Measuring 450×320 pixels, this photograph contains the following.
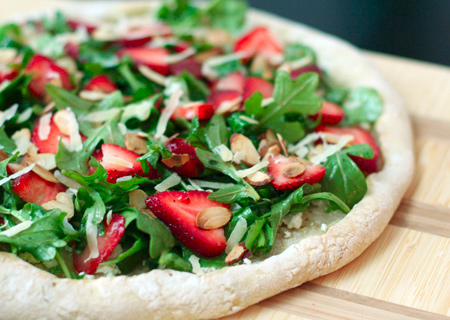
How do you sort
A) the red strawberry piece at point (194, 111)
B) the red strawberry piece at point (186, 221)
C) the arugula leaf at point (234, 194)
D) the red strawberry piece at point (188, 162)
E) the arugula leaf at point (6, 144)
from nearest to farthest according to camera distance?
1. the red strawberry piece at point (186, 221)
2. the arugula leaf at point (234, 194)
3. the red strawberry piece at point (188, 162)
4. the arugula leaf at point (6, 144)
5. the red strawberry piece at point (194, 111)

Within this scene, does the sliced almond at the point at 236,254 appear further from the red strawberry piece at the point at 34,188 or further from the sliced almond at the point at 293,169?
the red strawberry piece at the point at 34,188

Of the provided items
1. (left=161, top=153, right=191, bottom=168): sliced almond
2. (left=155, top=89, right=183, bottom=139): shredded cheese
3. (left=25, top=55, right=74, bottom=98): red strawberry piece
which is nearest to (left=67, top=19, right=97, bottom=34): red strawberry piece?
(left=25, top=55, right=74, bottom=98): red strawberry piece

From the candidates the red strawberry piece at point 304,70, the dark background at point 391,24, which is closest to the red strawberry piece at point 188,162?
the red strawberry piece at point 304,70

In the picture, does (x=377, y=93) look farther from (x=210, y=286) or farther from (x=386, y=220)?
(x=210, y=286)

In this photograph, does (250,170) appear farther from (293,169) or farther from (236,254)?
(236,254)

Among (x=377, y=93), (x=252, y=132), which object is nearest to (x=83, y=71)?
(x=252, y=132)
